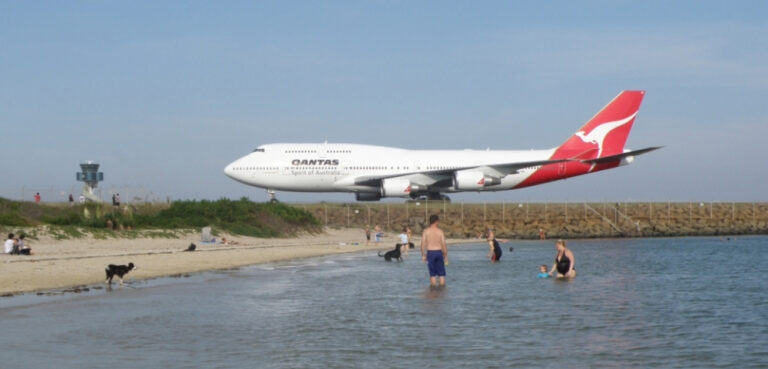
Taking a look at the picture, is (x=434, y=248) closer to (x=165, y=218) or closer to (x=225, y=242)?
(x=225, y=242)

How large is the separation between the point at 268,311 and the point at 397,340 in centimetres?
354

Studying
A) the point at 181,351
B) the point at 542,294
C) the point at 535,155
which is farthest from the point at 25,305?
the point at 535,155

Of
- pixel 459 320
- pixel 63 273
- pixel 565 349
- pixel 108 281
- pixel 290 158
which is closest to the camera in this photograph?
pixel 565 349

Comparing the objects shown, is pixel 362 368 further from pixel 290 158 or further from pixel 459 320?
pixel 290 158

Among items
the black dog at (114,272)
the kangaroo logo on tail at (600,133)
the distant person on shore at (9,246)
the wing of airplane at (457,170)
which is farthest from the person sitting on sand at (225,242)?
the kangaroo logo on tail at (600,133)

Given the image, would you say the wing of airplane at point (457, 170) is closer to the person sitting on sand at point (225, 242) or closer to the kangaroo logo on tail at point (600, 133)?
the kangaroo logo on tail at point (600, 133)

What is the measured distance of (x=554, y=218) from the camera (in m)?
58.9

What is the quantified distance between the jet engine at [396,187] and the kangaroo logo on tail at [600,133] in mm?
12307

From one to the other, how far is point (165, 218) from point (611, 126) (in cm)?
3162

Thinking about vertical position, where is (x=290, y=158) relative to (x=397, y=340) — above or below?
above

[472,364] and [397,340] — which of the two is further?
[397,340]

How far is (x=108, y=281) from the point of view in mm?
19266

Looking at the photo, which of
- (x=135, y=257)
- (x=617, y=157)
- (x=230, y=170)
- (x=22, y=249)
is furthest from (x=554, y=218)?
(x=22, y=249)

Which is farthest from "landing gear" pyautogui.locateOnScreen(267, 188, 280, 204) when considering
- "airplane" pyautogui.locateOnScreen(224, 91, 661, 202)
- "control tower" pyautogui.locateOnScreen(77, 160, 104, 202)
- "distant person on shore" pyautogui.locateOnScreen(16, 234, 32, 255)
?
"distant person on shore" pyautogui.locateOnScreen(16, 234, 32, 255)
